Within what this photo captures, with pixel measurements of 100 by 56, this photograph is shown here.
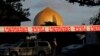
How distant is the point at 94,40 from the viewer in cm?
5141

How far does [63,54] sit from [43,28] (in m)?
6.87

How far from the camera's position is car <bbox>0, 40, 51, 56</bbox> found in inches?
1705

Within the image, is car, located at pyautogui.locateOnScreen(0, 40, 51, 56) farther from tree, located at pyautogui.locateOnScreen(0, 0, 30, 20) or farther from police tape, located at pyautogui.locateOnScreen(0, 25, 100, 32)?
police tape, located at pyautogui.locateOnScreen(0, 25, 100, 32)

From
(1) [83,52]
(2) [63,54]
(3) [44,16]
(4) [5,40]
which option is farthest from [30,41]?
(3) [44,16]

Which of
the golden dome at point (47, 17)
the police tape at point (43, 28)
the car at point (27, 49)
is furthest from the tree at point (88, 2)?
the golden dome at point (47, 17)

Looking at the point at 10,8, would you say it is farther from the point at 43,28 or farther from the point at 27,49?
the point at 43,28

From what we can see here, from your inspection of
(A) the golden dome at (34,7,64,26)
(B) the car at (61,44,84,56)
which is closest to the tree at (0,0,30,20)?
(B) the car at (61,44,84,56)

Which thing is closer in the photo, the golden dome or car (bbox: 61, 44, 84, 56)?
car (bbox: 61, 44, 84, 56)

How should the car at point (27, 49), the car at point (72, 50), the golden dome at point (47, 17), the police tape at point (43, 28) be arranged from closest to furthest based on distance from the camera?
the police tape at point (43, 28) → the car at point (72, 50) → the car at point (27, 49) → the golden dome at point (47, 17)

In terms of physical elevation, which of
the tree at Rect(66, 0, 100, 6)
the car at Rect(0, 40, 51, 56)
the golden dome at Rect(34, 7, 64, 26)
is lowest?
the car at Rect(0, 40, 51, 56)

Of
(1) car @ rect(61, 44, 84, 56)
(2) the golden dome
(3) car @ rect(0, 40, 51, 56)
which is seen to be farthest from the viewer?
(2) the golden dome

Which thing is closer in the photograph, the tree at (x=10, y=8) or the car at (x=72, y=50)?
the car at (x=72, y=50)

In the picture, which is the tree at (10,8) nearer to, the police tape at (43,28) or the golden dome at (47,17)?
the police tape at (43,28)

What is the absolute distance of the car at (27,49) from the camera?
142 ft
